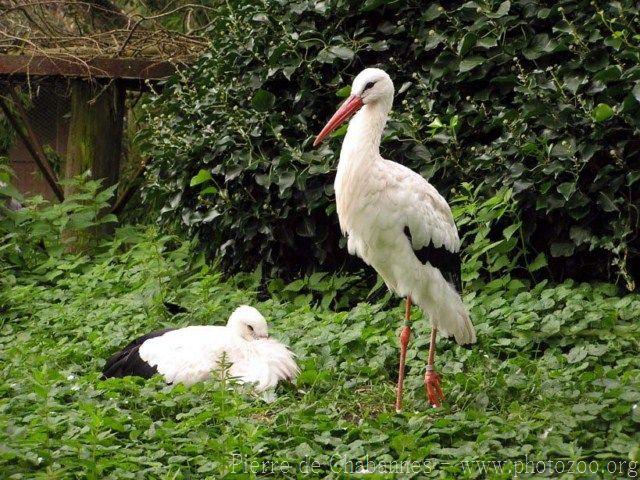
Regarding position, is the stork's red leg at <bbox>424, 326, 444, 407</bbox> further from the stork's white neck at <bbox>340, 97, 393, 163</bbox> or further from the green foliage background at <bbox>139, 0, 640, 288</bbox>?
the green foliage background at <bbox>139, 0, 640, 288</bbox>

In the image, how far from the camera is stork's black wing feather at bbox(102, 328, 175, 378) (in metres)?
6.01

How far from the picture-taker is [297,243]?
7.81 metres

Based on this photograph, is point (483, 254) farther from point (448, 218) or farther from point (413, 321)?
point (448, 218)

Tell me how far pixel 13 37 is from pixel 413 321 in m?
4.75

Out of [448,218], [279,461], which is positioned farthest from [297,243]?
[279,461]

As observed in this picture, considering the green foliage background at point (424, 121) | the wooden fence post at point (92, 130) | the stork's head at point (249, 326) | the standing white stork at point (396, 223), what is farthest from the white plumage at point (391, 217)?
the wooden fence post at point (92, 130)

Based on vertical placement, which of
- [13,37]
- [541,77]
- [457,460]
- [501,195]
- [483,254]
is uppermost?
[13,37]

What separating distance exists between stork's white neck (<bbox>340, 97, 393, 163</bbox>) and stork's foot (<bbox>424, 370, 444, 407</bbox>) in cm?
122

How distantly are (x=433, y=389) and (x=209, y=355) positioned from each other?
49.4 inches

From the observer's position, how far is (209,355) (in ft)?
19.4

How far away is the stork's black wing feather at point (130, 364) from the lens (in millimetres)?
6008

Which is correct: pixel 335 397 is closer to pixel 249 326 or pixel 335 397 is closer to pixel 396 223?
pixel 249 326

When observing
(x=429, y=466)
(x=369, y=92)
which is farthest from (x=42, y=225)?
(x=429, y=466)

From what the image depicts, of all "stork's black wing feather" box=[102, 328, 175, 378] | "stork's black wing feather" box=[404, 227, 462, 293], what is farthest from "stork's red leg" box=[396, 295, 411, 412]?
"stork's black wing feather" box=[102, 328, 175, 378]
